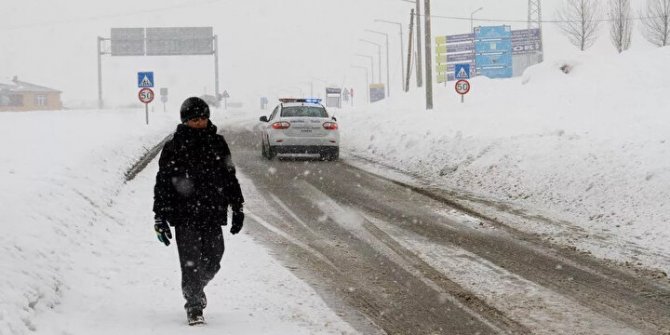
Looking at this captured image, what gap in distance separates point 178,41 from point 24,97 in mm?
43283

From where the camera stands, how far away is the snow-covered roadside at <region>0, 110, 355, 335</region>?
5.40 metres

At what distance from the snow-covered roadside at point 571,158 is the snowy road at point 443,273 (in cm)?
89

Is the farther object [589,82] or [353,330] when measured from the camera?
[589,82]

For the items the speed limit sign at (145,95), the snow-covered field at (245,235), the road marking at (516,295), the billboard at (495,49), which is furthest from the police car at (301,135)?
the billboard at (495,49)

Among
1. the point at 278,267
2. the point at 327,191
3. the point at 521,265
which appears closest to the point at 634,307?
the point at 521,265

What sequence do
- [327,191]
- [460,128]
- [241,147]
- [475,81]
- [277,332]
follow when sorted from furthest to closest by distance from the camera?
[475,81]
[241,147]
[460,128]
[327,191]
[277,332]

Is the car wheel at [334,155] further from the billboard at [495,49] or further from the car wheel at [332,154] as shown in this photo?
the billboard at [495,49]

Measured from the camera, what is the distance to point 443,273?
22.7 feet

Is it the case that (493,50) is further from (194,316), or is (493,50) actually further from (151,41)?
(194,316)

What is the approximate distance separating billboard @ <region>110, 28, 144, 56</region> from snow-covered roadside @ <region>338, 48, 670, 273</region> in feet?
153

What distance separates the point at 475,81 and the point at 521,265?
3962 centimetres

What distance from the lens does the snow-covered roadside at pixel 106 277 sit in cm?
540

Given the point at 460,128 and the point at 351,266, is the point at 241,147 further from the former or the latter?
the point at 351,266

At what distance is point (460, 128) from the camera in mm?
19391
